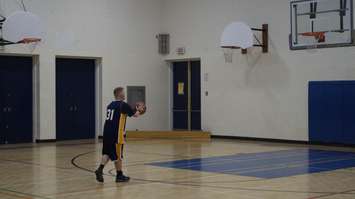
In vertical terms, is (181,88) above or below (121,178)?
above

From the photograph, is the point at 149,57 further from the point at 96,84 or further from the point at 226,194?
the point at 226,194

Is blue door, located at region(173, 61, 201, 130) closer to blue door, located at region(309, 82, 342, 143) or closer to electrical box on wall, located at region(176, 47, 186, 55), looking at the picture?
electrical box on wall, located at region(176, 47, 186, 55)

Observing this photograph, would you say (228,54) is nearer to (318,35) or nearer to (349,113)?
(318,35)

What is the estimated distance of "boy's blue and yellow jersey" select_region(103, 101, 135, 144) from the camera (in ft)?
37.7

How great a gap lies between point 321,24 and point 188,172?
8.45m

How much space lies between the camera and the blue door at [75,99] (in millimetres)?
22016

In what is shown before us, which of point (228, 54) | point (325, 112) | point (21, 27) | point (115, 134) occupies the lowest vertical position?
point (115, 134)

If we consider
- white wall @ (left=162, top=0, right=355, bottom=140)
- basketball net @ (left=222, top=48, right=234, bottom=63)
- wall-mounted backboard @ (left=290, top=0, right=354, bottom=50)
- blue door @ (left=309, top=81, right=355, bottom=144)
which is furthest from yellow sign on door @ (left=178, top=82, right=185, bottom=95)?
blue door @ (left=309, top=81, right=355, bottom=144)

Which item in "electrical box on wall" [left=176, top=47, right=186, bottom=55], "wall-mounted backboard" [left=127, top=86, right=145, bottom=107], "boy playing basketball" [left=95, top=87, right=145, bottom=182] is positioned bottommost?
"boy playing basketball" [left=95, top=87, right=145, bottom=182]

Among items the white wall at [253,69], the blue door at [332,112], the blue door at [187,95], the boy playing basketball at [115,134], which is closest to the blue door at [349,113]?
the blue door at [332,112]

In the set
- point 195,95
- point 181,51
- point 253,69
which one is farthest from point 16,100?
point 253,69

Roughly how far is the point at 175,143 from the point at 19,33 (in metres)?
6.48

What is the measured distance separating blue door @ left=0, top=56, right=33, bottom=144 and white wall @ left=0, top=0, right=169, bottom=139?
0.46 m

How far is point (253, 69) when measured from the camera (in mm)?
21797
